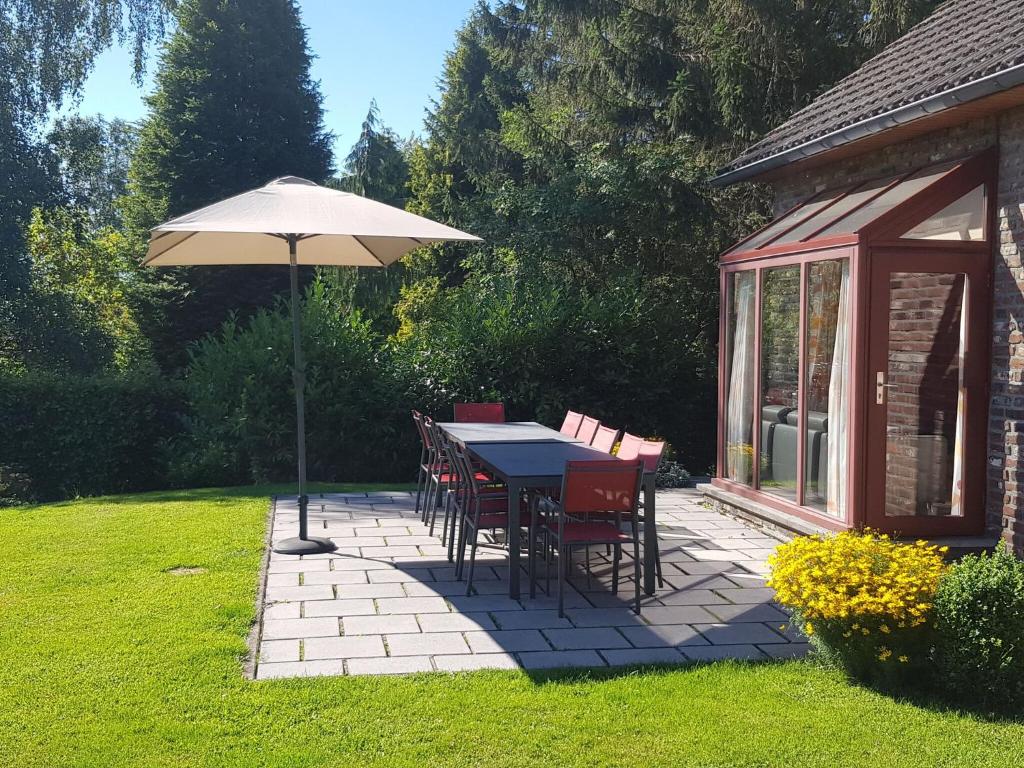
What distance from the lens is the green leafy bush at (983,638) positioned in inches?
175

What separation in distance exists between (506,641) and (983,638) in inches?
97.2

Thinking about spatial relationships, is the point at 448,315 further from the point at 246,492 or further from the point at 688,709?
the point at 688,709

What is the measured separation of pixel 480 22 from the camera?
24906 mm

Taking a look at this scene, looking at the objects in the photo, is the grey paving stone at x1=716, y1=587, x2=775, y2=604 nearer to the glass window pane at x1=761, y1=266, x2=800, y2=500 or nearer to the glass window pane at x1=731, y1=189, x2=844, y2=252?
the glass window pane at x1=761, y1=266, x2=800, y2=500

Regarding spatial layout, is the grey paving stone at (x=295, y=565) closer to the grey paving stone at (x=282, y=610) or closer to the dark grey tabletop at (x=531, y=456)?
the grey paving stone at (x=282, y=610)

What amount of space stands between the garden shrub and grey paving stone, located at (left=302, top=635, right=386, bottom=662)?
222cm

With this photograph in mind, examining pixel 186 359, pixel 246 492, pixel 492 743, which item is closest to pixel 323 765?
pixel 492 743

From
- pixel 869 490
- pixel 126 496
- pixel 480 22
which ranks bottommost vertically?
pixel 126 496

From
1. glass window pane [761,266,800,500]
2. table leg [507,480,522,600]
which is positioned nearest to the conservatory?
glass window pane [761,266,800,500]

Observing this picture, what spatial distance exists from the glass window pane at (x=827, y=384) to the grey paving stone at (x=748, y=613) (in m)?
1.65

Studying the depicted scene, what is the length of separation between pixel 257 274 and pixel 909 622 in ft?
66.5

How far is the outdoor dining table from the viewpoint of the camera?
20.3 feet

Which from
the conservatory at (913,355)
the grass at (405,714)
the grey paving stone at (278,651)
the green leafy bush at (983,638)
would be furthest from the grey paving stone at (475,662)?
the conservatory at (913,355)

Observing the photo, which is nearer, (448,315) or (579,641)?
(579,641)
